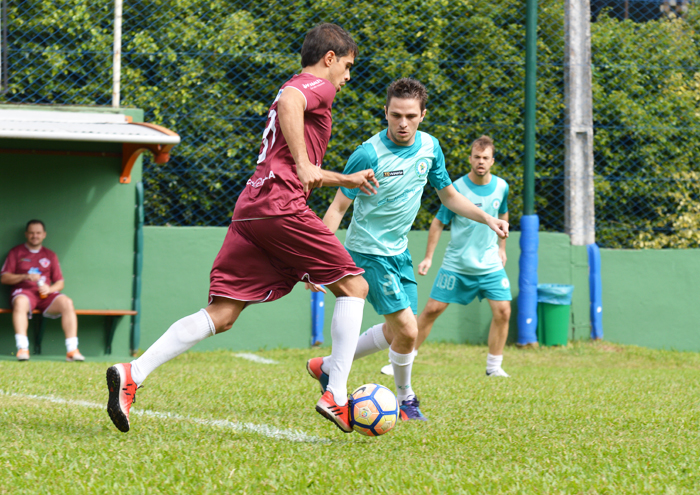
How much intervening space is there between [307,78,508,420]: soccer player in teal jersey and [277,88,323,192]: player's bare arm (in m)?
0.99

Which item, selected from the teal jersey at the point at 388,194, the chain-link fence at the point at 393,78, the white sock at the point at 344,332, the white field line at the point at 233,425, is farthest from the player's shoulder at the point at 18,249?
Answer: the white sock at the point at 344,332

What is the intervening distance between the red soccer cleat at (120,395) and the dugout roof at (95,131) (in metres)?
4.47

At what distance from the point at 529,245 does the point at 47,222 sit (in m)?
5.48

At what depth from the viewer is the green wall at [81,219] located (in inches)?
334

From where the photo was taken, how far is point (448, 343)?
9.55 m

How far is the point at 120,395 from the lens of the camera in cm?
354

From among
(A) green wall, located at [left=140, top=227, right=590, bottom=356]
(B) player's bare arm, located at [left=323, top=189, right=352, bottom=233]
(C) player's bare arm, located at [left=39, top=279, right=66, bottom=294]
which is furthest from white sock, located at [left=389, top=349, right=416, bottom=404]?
(C) player's bare arm, located at [left=39, top=279, right=66, bottom=294]

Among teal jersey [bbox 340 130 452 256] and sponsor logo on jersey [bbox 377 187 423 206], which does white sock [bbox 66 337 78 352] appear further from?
sponsor logo on jersey [bbox 377 187 423 206]

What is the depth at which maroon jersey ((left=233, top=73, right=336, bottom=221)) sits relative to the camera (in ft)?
12.3

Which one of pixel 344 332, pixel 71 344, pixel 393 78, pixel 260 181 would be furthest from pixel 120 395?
pixel 393 78

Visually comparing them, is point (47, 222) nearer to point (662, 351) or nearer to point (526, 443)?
point (526, 443)

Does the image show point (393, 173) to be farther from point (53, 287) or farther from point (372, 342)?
point (53, 287)

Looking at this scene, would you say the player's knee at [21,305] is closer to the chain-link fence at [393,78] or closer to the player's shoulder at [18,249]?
the player's shoulder at [18,249]

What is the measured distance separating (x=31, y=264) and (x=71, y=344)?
0.92 meters
